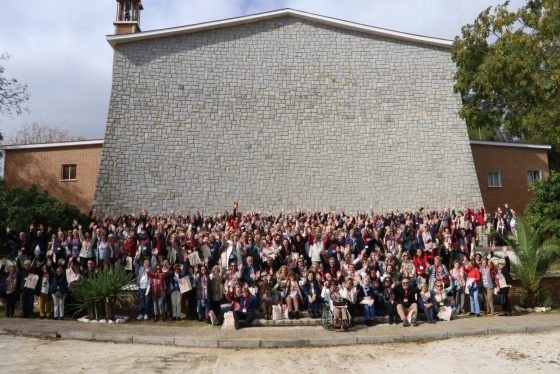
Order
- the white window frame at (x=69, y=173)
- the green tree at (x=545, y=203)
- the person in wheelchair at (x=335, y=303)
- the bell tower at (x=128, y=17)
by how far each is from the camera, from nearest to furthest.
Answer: the person in wheelchair at (x=335, y=303) < the green tree at (x=545, y=203) < the white window frame at (x=69, y=173) < the bell tower at (x=128, y=17)

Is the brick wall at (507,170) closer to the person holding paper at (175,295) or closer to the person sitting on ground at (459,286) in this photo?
the person sitting on ground at (459,286)

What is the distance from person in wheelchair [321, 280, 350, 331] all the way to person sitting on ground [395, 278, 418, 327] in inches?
59.1

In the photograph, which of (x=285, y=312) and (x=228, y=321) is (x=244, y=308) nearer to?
(x=228, y=321)

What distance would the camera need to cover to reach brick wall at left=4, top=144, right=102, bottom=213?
2359 centimetres

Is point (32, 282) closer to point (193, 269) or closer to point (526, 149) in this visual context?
point (193, 269)

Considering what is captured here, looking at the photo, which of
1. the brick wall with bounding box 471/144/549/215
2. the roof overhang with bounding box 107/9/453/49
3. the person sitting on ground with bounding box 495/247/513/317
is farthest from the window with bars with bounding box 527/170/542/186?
the person sitting on ground with bounding box 495/247/513/317

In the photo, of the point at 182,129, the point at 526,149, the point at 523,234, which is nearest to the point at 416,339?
the point at 523,234

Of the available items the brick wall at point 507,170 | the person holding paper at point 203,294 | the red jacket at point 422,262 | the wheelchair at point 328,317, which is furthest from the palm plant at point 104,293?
the brick wall at point 507,170

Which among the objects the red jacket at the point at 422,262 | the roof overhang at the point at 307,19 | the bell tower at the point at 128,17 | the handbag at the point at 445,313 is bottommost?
the handbag at the point at 445,313

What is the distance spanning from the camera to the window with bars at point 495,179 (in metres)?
26.3

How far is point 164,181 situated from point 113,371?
15.3 meters

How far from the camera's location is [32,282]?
36.9 ft

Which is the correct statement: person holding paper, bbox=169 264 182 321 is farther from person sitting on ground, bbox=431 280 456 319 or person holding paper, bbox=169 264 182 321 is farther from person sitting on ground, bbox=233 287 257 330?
person sitting on ground, bbox=431 280 456 319

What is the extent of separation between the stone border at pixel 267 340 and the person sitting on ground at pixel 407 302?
0.93m
